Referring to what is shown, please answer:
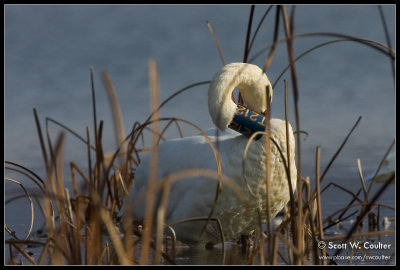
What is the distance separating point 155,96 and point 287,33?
615mm

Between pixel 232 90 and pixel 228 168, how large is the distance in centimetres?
49

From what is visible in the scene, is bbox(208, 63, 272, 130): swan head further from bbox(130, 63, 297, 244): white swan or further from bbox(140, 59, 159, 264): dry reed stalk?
bbox(140, 59, 159, 264): dry reed stalk

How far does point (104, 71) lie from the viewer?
1.74 meters

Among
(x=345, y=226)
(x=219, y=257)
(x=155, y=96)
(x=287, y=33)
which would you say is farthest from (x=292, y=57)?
(x=345, y=226)

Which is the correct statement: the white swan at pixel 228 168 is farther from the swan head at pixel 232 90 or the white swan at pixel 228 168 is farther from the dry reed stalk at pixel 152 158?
the dry reed stalk at pixel 152 158

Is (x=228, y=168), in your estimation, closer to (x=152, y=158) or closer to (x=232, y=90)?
(x=232, y=90)

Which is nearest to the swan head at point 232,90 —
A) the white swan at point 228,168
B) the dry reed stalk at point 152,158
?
the white swan at point 228,168

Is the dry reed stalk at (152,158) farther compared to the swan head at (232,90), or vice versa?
the swan head at (232,90)

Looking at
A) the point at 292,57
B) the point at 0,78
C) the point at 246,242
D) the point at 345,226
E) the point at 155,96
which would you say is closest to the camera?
the point at 155,96

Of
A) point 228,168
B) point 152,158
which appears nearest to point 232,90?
point 228,168

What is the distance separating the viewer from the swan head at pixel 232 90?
3.49 meters

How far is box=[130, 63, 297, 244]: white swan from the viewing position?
3.58 m

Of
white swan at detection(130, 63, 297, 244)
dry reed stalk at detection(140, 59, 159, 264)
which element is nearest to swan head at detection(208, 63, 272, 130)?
white swan at detection(130, 63, 297, 244)
